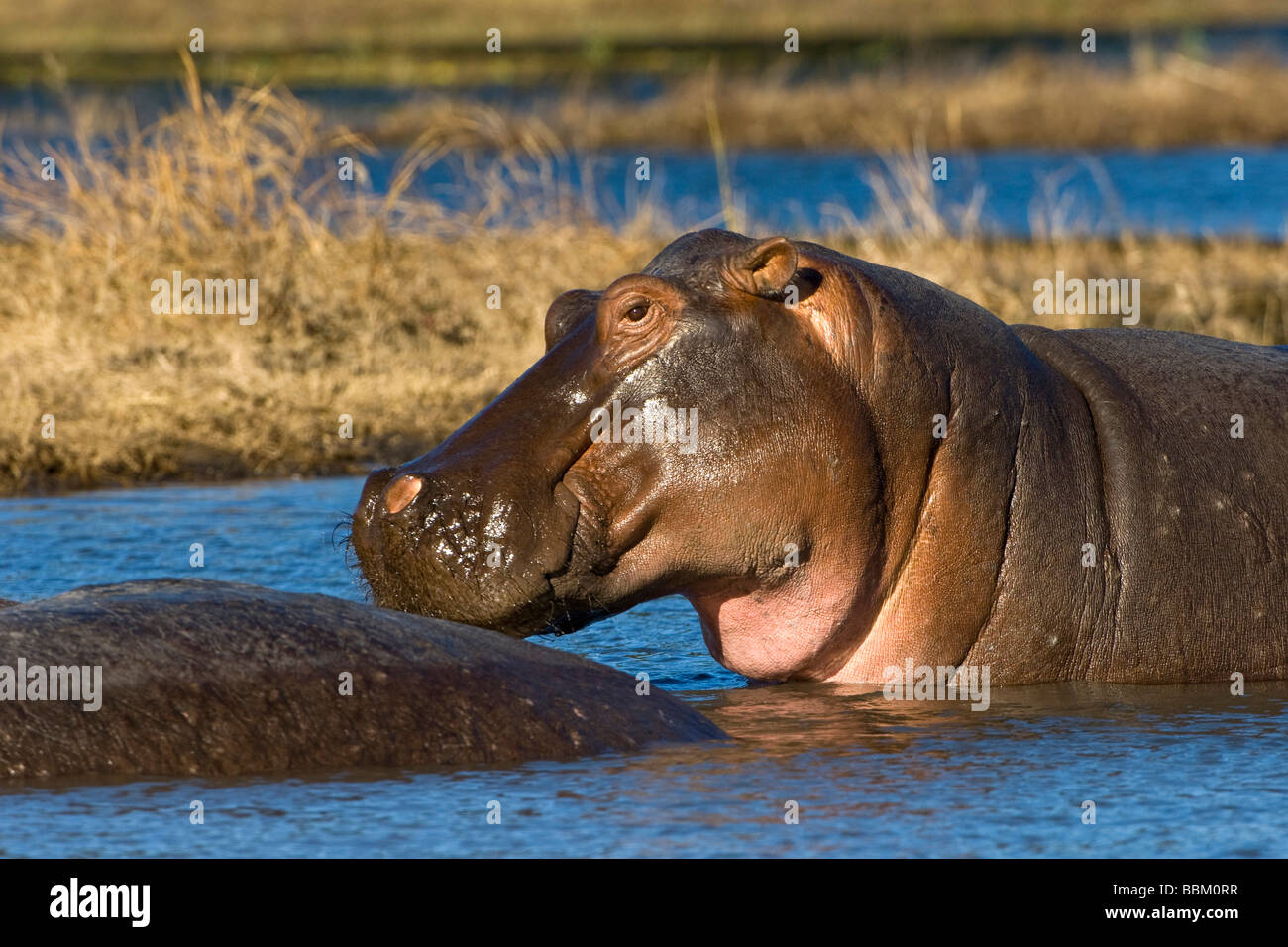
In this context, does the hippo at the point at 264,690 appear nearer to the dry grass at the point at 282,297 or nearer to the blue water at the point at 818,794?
the blue water at the point at 818,794

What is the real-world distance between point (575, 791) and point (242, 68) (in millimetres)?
32860

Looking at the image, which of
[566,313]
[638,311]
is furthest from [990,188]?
[638,311]

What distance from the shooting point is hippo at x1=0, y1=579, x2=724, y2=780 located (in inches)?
145

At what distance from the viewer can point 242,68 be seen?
1387 inches

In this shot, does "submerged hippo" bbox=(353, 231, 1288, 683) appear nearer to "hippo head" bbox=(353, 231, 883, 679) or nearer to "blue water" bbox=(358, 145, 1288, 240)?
"hippo head" bbox=(353, 231, 883, 679)

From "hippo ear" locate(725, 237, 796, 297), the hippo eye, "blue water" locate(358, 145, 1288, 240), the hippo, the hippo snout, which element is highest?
"blue water" locate(358, 145, 1288, 240)

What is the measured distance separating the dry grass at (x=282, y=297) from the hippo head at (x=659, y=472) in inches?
152

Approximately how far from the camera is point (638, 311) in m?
4.47

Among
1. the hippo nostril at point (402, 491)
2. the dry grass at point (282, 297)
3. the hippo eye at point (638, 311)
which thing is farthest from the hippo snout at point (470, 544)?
the dry grass at point (282, 297)

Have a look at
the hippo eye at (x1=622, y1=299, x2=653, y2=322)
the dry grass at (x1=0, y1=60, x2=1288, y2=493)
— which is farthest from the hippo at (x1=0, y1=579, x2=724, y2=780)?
the dry grass at (x1=0, y1=60, x2=1288, y2=493)

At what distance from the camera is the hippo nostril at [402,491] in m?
4.41

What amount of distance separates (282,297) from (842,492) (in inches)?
237

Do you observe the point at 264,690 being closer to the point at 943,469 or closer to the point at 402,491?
the point at 402,491
